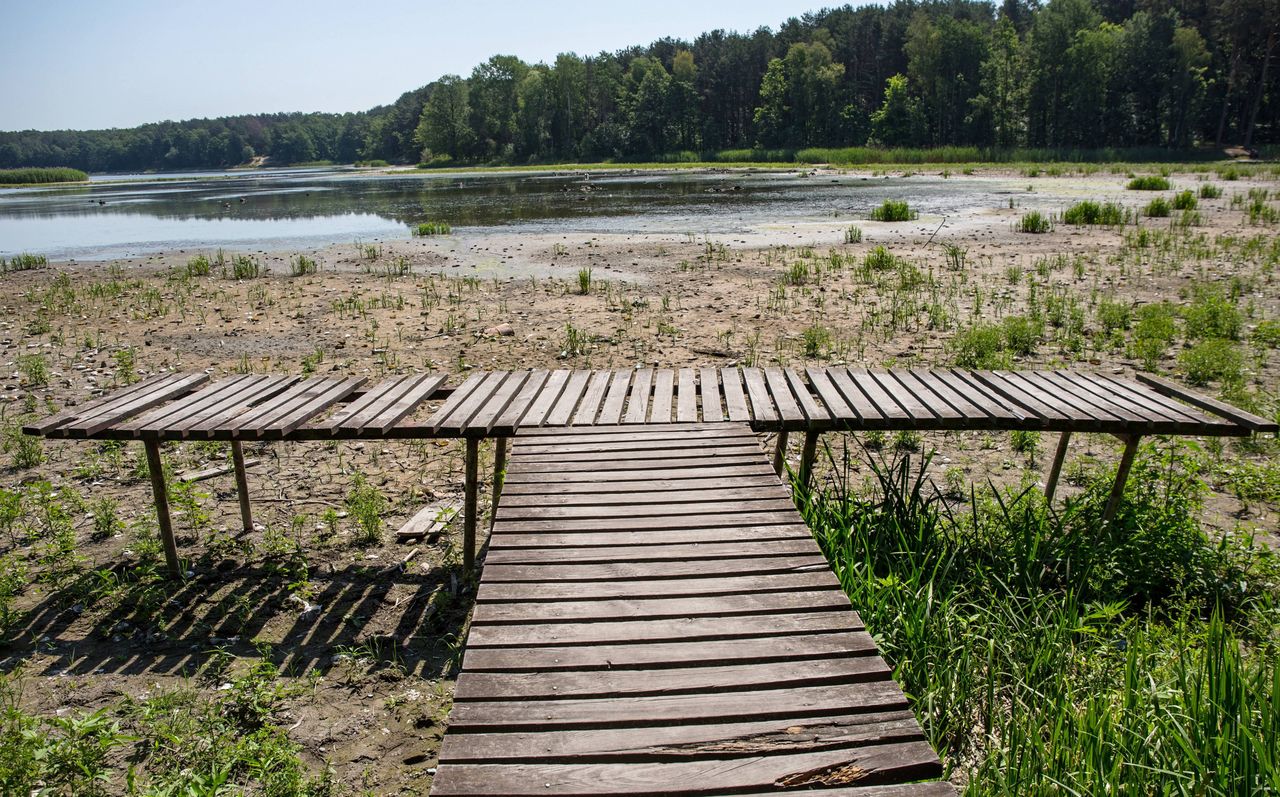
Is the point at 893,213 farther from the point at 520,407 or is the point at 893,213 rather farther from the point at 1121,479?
the point at 520,407

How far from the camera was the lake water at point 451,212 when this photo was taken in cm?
2267

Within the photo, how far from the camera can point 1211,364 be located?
7637 millimetres

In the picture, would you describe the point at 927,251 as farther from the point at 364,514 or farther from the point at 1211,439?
the point at 364,514

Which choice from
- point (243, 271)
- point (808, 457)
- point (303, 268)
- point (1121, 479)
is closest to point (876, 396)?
point (808, 457)

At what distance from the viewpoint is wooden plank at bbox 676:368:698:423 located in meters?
5.09

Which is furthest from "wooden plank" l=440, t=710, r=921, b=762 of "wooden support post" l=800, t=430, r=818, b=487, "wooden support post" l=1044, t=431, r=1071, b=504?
"wooden support post" l=1044, t=431, r=1071, b=504

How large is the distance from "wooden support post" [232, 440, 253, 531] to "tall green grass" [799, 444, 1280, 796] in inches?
151

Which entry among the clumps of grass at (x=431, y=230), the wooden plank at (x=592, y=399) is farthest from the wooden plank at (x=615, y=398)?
the clumps of grass at (x=431, y=230)

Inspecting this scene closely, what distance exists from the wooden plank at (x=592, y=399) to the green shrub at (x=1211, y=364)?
5917 millimetres

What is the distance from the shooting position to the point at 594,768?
2.11 metres

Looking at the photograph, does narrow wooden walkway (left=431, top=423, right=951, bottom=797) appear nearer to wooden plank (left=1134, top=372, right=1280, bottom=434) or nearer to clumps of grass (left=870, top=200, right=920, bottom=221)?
wooden plank (left=1134, top=372, right=1280, bottom=434)

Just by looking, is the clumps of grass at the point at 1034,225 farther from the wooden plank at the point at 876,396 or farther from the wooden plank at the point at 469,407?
the wooden plank at the point at 469,407

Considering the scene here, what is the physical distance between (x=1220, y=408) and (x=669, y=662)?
449cm

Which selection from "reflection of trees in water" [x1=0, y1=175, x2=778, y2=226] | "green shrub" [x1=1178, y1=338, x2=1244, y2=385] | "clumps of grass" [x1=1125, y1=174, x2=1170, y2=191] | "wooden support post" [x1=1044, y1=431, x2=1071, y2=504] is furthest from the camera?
"reflection of trees in water" [x1=0, y1=175, x2=778, y2=226]
